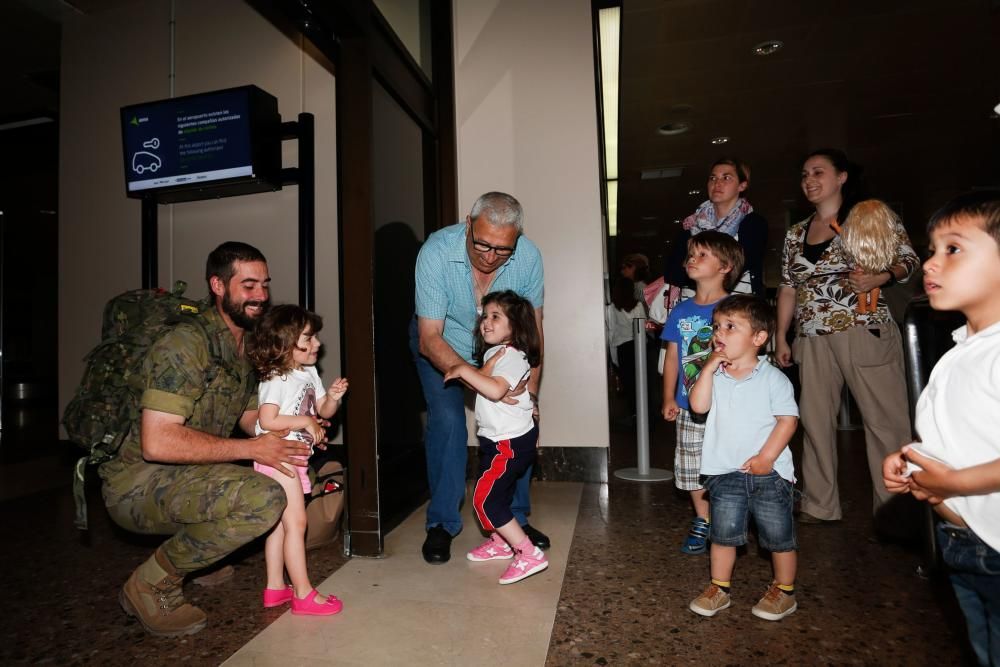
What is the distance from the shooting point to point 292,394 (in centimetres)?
184

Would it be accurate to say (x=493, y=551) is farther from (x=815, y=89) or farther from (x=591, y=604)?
(x=815, y=89)

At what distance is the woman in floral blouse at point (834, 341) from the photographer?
220 centimetres

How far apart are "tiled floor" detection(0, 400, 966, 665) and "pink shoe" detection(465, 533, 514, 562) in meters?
0.06

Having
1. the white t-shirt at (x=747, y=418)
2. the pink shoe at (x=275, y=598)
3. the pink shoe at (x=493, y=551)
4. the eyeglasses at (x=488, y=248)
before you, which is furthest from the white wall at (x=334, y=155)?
the pink shoe at (x=275, y=598)

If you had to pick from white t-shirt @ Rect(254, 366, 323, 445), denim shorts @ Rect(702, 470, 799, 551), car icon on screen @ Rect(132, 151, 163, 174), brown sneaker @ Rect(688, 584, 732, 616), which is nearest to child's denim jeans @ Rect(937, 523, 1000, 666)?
denim shorts @ Rect(702, 470, 799, 551)

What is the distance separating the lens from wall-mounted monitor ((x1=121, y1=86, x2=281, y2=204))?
3.10 metres

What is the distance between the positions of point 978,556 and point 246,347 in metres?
1.95

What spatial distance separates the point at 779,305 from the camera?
2596mm

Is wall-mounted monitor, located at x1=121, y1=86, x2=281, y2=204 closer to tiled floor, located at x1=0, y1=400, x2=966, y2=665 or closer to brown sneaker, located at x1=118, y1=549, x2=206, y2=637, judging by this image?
tiled floor, located at x1=0, y1=400, x2=966, y2=665

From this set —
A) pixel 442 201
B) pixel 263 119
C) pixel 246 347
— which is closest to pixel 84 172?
pixel 263 119

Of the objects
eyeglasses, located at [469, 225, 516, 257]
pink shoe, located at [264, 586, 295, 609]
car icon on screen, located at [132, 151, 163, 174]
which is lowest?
pink shoe, located at [264, 586, 295, 609]

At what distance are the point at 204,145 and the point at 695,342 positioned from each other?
111 inches

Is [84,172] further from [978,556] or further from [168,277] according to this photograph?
[978,556]

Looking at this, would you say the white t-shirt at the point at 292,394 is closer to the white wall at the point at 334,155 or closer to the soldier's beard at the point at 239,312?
the soldier's beard at the point at 239,312
